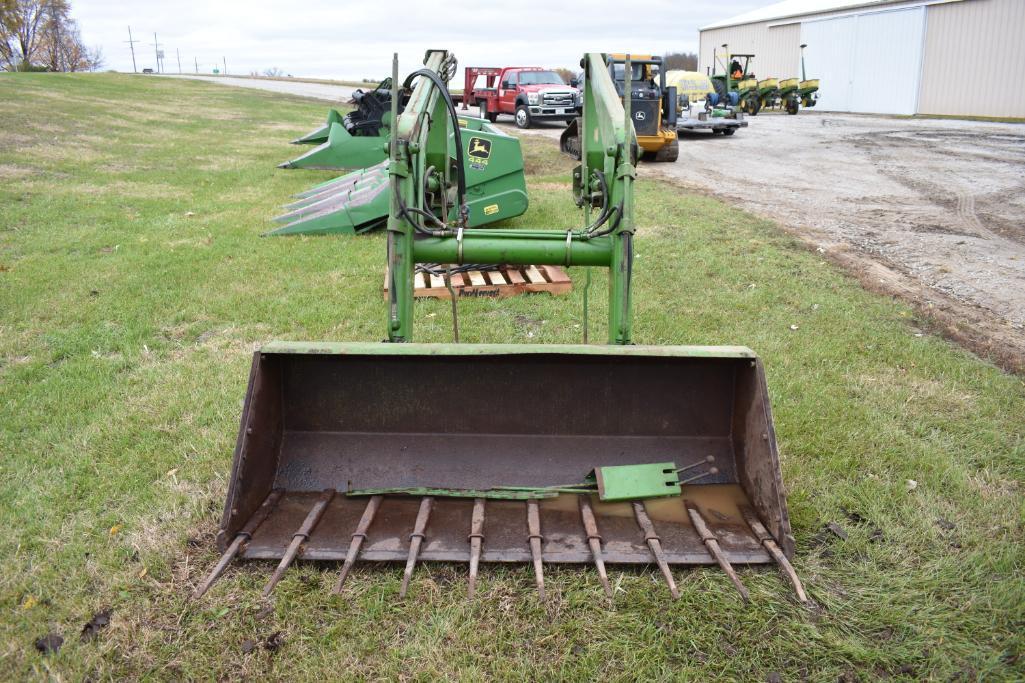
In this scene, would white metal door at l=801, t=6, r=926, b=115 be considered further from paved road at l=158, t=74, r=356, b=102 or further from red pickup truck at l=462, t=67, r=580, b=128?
paved road at l=158, t=74, r=356, b=102

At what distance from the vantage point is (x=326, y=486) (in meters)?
3.09

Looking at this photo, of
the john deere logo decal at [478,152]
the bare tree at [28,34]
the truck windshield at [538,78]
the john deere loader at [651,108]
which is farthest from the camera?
the bare tree at [28,34]

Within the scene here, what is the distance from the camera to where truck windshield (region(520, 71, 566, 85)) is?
22.7 meters

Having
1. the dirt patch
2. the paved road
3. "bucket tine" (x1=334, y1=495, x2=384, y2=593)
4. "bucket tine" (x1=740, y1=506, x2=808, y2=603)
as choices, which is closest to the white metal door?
the dirt patch

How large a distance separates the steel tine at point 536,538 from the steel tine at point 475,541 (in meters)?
0.18

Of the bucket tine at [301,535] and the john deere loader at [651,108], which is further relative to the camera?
the john deere loader at [651,108]

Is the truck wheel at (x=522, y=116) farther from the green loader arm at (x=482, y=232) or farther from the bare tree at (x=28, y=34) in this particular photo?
the bare tree at (x=28, y=34)

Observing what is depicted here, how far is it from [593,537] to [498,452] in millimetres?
610

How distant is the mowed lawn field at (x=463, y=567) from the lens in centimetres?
245

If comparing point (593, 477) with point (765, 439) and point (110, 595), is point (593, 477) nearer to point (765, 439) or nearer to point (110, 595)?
point (765, 439)

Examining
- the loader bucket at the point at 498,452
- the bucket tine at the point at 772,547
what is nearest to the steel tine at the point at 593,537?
the loader bucket at the point at 498,452

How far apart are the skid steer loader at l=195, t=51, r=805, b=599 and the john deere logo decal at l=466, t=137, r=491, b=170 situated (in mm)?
3983

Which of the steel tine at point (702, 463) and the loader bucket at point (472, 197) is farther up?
the loader bucket at point (472, 197)

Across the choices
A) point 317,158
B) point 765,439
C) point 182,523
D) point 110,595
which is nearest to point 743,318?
point 765,439
